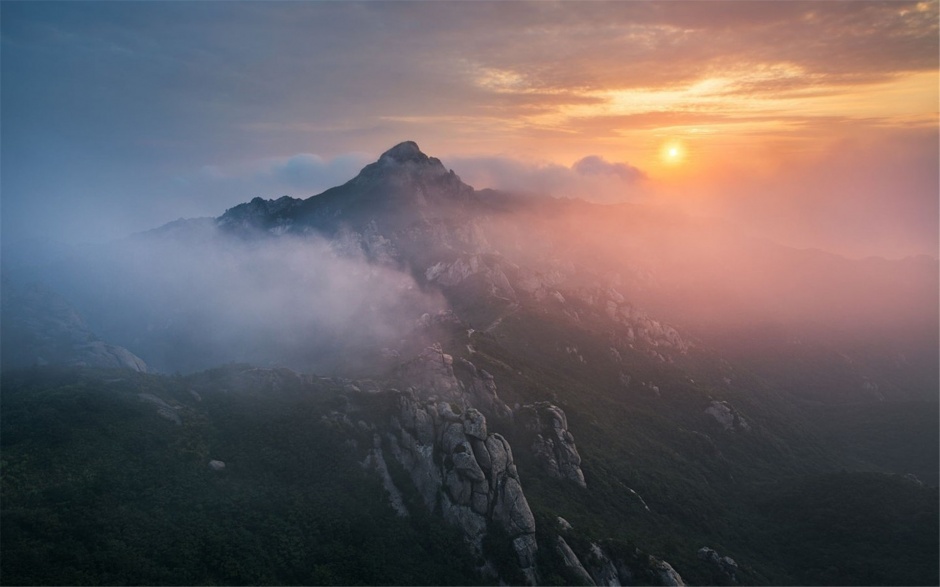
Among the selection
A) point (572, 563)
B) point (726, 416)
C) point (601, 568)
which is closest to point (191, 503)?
point (572, 563)

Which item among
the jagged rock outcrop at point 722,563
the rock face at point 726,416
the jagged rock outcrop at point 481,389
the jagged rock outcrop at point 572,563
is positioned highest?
the jagged rock outcrop at point 481,389

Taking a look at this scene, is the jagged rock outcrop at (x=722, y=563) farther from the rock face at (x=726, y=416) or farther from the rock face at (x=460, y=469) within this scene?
the rock face at (x=726, y=416)

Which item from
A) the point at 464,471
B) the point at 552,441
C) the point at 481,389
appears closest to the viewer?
the point at 464,471

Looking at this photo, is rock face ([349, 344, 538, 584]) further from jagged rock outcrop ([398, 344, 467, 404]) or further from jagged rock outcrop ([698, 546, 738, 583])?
jagged rock outcrop ([698, 546, 738, 583])

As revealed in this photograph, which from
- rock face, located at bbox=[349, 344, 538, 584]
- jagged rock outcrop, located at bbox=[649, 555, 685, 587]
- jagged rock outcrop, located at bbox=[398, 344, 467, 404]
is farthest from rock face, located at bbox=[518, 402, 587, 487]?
jagged rock outcrop, located at bbox=[649, 555, 685, 587]

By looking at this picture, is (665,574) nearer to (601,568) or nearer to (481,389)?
(601,568)

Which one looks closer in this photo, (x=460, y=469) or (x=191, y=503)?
(x=191, y=503)

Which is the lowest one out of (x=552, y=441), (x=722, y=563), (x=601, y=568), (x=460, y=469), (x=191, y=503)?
(x=722, y=563)

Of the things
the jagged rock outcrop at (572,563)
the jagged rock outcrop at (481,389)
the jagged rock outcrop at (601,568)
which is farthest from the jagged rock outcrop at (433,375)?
the jagged rock outcrop at (601,568)

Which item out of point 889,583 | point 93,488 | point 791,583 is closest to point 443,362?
point 93,488
